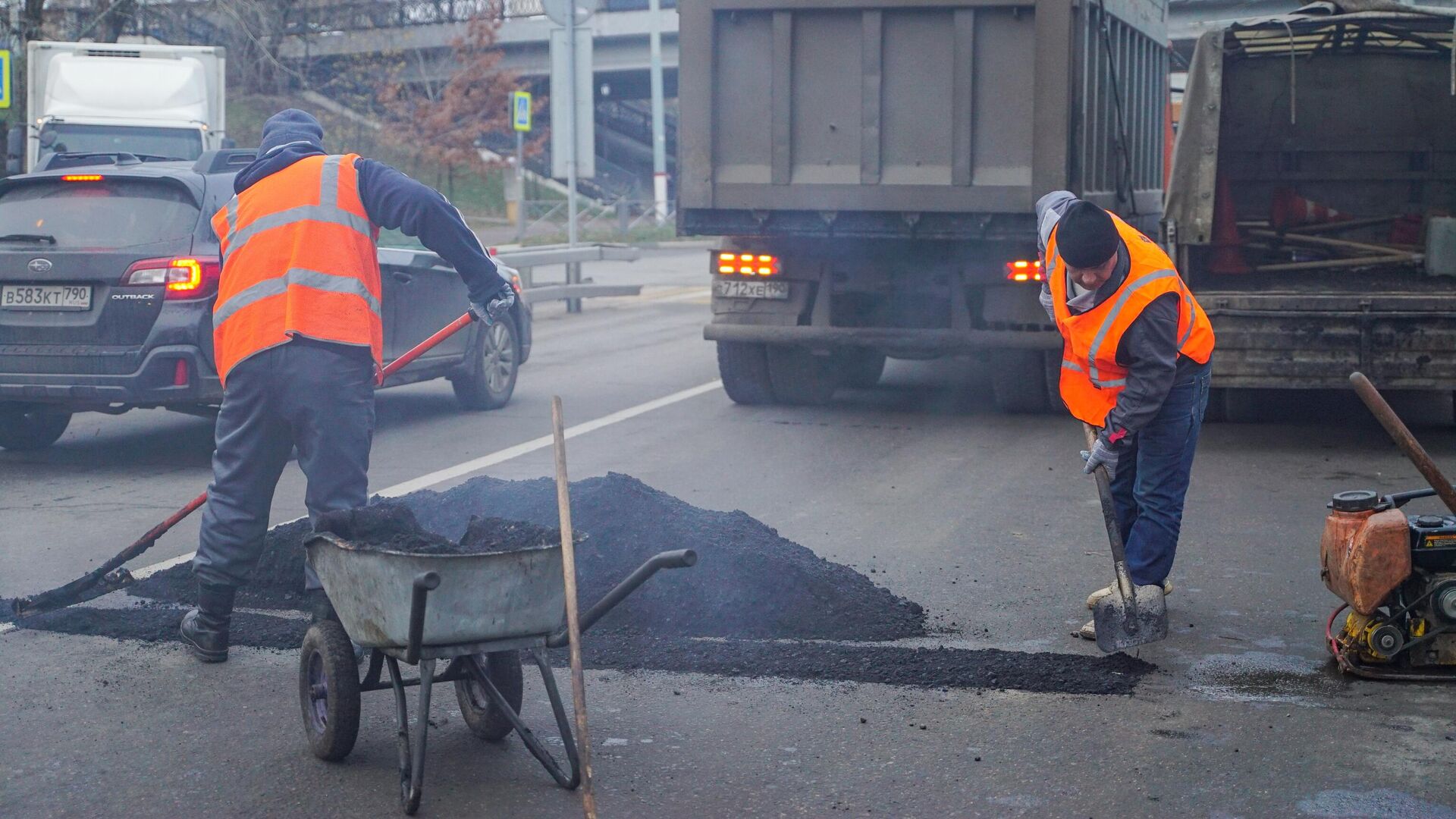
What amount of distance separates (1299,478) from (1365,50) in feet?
12.8

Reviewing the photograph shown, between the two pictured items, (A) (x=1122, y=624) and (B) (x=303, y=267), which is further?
(A) (x=1122, y=624)

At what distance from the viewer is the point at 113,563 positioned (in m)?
→ 5.24

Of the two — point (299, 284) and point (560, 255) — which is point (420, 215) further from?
point (560, 255)

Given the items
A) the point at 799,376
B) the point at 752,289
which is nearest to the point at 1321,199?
the point at 799,376

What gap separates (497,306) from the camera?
468 cm

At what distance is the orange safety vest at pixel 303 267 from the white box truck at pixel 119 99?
1290 cm

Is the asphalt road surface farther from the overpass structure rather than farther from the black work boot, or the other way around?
the overpass structure

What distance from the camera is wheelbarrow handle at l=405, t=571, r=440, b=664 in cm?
345

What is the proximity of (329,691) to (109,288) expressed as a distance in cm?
456

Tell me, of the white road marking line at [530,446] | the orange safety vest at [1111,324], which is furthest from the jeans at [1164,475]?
the white road marking line at [530,446]

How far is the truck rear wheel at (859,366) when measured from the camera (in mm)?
11023

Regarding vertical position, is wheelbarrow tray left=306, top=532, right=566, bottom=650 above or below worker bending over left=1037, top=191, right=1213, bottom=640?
below

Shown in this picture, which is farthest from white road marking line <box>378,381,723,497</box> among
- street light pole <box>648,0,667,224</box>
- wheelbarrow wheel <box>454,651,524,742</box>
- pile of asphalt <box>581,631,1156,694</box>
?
street light pole <box>648,0,667,224</box>

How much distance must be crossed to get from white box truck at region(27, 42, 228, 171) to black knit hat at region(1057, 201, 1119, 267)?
45.4ft
